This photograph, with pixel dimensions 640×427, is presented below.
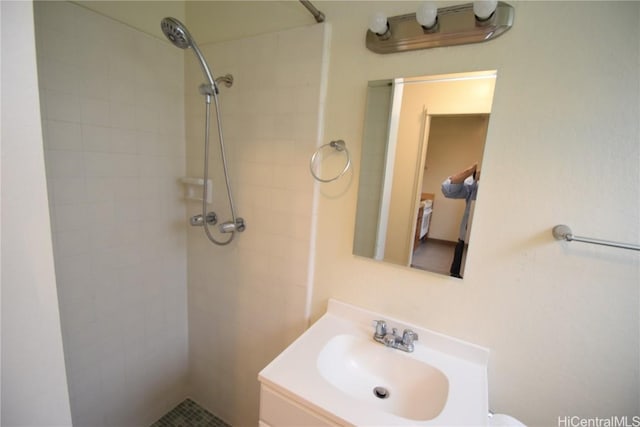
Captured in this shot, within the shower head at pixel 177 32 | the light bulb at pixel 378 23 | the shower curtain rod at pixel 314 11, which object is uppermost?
the shower curtain rod at pixel 314 11

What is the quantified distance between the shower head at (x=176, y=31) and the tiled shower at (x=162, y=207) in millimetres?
280

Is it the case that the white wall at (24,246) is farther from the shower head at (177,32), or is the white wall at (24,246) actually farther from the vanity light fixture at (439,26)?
the vanity light fixture at (439,26)

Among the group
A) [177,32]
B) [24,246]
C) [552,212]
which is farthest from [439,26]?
[24,246]

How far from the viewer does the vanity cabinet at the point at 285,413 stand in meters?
0.77

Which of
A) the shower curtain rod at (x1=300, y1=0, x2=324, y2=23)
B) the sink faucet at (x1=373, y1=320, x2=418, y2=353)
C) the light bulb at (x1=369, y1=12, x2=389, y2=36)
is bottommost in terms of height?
the sink faucet at (x1=373, y1=320, x2=418, y2=353)

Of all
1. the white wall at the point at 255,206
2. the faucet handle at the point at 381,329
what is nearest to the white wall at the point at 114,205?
the white wall at the point at 255,206

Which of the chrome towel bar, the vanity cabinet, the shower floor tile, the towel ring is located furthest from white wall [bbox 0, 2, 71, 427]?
the shower floor tile

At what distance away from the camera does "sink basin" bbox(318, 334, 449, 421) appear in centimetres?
92

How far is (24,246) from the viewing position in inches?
19.1

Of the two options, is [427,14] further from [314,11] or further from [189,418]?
[189,418]

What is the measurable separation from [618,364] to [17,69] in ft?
5.47

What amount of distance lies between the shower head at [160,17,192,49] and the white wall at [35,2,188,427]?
1.37 feet

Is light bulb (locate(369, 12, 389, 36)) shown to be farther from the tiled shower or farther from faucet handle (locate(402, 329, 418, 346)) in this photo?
faucet handle (locate(402, 329, 418, 346))

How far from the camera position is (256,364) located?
149 centimetres
